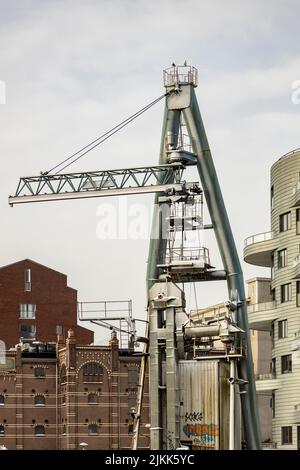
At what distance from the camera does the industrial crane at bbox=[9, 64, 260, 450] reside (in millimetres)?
55375

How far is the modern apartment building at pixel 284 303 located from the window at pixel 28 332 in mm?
62257

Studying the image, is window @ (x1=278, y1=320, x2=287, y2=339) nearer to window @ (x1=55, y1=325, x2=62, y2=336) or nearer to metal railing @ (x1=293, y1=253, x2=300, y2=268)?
metal railing @ (x1=293, y1=253, x2=300, y2=268)

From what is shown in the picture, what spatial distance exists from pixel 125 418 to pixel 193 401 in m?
70.1

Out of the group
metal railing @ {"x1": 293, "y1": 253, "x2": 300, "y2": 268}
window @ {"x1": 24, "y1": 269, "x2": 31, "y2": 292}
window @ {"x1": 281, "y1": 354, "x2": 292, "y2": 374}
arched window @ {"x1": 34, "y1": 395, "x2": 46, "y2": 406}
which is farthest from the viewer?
window @ {"x1": 24, "y1": 269, "x2": 31, "y2": 292}

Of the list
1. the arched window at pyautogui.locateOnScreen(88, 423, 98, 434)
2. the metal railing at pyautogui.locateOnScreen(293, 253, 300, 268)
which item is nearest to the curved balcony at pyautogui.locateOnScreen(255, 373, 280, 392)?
the metal railing at pyautogui.locateOnScreen(293, 253, 300, 268)

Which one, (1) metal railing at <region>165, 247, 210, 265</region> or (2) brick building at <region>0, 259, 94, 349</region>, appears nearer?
(1) metal railing at <region>165, 247, 210, 265</region>

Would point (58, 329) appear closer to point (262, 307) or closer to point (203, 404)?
point (262, 307)

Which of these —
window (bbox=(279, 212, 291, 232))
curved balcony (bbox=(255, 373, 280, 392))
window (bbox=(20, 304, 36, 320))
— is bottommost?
curved balcony (bbox=(255, 373, 280, 392))

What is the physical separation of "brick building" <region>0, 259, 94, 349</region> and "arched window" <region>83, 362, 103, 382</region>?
41.1ft

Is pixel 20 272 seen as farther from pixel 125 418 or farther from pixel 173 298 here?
pixel 173 298

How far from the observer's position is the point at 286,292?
7688 cm

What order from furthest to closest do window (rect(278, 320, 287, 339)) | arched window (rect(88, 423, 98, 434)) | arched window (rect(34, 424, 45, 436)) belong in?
arched window (rect(34, 424, 45, 436))
arched window (rect(88, 423, 98, 434))
window (rect(278, 320, 287, 339))

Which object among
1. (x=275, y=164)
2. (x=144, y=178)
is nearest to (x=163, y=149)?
(x=144, y=178)

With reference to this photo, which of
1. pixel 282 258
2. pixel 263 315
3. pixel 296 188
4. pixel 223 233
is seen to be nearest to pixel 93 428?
pixel 263 315
